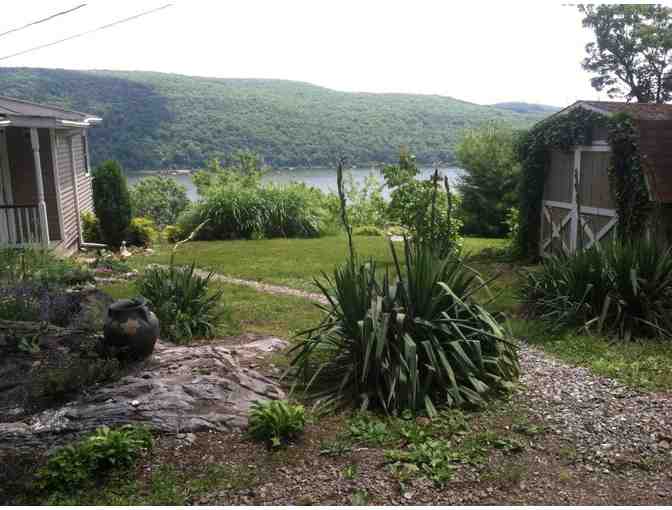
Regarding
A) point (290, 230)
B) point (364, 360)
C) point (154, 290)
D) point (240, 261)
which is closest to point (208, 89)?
point (290, 230)

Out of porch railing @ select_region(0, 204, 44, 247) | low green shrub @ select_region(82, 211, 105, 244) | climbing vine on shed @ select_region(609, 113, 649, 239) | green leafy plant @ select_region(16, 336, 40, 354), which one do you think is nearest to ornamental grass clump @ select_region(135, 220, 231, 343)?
green leafy plant @ select_region(16, 336, 40, 354)

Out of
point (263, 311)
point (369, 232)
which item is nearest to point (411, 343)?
point (263, 311)

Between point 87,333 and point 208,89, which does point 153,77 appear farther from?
point 87,333

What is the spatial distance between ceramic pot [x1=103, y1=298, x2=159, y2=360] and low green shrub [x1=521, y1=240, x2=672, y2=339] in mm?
4607

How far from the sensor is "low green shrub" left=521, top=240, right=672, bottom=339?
6836 mm

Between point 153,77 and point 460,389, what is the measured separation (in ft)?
145

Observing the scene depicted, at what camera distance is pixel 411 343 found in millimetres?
4602

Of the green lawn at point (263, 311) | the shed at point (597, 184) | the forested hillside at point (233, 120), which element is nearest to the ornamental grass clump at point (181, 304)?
the green lawn at point (263, 311)

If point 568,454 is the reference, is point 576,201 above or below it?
above

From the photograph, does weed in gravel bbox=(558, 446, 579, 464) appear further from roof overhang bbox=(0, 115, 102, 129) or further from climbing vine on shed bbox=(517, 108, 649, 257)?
roof overhang bbox=(0, 115, 102, 129)

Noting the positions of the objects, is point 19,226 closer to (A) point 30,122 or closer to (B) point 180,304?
(A) point 30,122

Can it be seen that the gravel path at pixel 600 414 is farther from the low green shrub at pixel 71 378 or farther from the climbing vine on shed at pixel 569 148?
the climbing vine on shed at pixel 569 148

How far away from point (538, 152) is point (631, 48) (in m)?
19.8

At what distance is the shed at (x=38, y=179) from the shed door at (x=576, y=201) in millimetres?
9231
